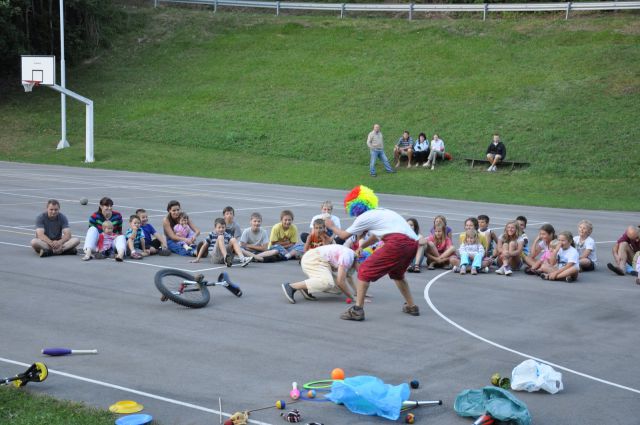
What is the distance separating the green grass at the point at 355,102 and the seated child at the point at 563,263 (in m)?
14.4

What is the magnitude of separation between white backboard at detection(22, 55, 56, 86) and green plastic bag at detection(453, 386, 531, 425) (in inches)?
1487

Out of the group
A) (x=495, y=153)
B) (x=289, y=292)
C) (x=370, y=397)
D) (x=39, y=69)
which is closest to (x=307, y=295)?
(x=289, y=292)

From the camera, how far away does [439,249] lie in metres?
17.1

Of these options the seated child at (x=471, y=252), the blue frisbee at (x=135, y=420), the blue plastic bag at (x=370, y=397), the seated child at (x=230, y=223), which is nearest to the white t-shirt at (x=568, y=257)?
the seated child at (x=471, y=252)

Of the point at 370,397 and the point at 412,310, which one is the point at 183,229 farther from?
the point at 370,397

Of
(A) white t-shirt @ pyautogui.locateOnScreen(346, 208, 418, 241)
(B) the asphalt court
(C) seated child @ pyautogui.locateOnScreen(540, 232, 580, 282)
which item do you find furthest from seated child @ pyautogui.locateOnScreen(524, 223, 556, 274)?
(A) white t-shirt @ pyautogui.locateOnScreen(346, 208, 418, 241)

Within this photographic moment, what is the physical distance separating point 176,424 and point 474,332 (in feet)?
17.2

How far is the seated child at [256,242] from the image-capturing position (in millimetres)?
17188

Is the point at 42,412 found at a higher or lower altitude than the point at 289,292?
lower

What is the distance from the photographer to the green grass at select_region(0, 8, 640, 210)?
121ft

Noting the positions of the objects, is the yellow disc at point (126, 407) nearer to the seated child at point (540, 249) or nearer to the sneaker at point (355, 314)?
the sneaker at point (355, 314)

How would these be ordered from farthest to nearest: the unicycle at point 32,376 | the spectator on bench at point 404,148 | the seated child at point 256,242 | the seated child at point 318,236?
the spectator on bench at point 404,148 < the seated child at point 256,242 < the seated child at point 318,236 < the unicycle at point 32,376

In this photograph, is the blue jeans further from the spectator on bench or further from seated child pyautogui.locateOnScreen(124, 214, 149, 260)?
seated child pyautogui.locateOnScreen(124, 214, 149, 260)

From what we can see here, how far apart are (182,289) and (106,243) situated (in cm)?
461
